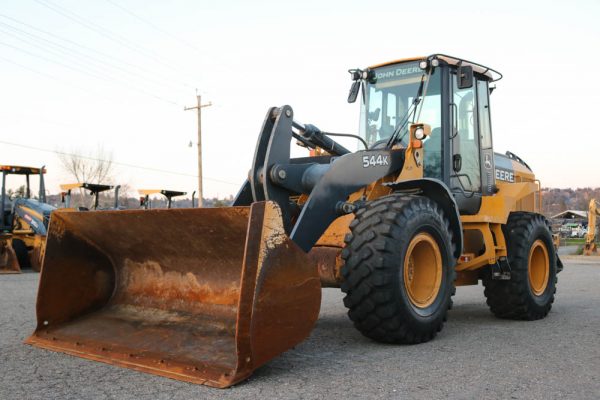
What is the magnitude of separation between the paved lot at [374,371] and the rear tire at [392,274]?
200 mm

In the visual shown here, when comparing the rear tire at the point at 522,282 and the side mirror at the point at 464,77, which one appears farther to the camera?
the rear tire at the point at 522,282

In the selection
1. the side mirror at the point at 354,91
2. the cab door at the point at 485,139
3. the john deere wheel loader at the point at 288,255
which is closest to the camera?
the john deere wheel loader at the point at 288,255

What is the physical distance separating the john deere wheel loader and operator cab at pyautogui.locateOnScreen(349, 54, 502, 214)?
0.06 feet

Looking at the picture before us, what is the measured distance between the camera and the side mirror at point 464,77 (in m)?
6.04

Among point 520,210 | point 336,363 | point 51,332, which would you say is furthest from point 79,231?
point 520,210

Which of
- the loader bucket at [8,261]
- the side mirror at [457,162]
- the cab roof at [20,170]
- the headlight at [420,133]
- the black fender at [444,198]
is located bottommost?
the loader bucket at [8,261]

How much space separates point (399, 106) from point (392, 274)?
2.55 metres

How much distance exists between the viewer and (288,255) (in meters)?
4.03

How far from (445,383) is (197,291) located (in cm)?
219

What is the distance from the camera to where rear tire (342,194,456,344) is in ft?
15.0

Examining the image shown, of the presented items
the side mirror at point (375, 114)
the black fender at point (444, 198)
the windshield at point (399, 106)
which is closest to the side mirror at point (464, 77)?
the windshield at point (399, 106)

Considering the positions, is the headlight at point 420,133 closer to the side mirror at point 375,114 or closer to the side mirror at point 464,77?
the side mirror at point 464,77

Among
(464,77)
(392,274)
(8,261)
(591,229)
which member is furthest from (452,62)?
(591,229)

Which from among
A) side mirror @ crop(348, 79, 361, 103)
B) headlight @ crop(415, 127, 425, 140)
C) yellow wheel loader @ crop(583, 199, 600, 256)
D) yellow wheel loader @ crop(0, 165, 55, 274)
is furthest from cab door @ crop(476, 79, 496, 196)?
yellow wheel loader @ crop(583, 199, 600, 256)
